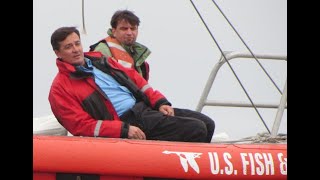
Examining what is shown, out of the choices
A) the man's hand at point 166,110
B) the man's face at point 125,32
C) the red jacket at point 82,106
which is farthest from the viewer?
the man's face at point 125,32

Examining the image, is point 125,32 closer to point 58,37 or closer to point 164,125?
point 58,37

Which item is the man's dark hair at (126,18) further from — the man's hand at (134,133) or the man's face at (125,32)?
the man's hand at (134,133)

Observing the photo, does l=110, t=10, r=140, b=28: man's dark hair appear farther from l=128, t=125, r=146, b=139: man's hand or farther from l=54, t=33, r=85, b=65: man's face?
l=128, t=125, r=146, b=139: man's hand

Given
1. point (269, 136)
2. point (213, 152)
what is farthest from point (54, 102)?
point (269, 136)

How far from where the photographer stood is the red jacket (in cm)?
368

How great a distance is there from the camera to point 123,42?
3.97 metres

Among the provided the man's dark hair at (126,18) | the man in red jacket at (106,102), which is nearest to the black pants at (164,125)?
the man in red jacket at (106,102)

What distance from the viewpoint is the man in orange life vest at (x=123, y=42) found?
3957 mm

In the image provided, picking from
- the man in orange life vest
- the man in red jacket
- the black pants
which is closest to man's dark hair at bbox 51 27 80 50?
the man in red jacket

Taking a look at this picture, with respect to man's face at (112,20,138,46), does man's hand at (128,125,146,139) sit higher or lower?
lower

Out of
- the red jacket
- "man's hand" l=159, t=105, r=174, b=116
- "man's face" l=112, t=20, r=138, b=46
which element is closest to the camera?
the red jacket
